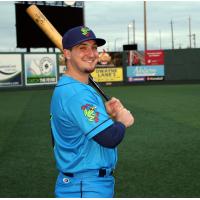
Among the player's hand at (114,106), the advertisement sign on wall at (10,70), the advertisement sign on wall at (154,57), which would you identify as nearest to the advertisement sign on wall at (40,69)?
the advertisement sign on wall at (10,70)

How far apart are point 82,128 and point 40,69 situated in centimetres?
2666

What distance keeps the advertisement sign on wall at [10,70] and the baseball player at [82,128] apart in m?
25.6

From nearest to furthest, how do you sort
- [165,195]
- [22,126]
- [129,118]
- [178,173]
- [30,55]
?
[129,118] < [165,195] < [178,173] < [22,126] < [30,55]

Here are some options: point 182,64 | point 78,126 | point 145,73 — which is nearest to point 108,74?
point 145,73

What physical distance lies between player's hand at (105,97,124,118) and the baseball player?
3.0 inches

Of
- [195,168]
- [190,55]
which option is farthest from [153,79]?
[195,168]

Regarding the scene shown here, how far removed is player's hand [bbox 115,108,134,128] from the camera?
2896 millimetres

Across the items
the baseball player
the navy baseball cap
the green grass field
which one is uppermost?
the navy baseball cap

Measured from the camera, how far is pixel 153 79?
32.7 metres

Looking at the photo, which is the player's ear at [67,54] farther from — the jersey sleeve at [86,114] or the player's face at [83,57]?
the jersey sleeve at [86,114]

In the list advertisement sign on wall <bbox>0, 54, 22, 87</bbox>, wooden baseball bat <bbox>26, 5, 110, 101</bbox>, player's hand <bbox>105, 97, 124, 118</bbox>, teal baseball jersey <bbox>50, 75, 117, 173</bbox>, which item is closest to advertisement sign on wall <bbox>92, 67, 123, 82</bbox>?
advertisement sign on wall <bbox>0, 54, 22, 87</bbox>

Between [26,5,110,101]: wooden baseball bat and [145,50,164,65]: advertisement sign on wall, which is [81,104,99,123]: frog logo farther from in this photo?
[145,50,164,65]: advertisement sign on wall

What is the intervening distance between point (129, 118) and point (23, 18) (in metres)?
31.4

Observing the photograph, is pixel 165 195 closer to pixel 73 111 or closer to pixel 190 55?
pixel 73 111
